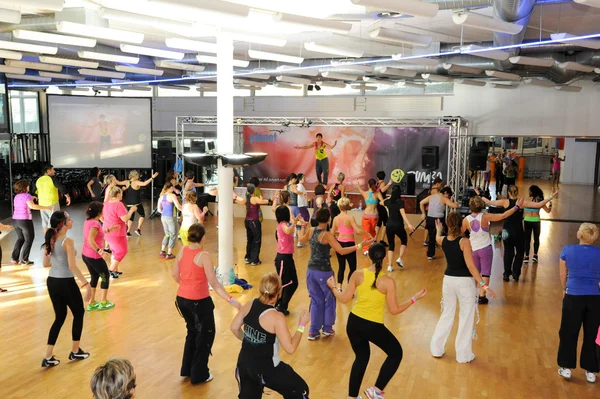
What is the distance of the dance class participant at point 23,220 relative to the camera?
28.1 feet

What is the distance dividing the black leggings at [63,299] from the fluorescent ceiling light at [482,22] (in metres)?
4.61

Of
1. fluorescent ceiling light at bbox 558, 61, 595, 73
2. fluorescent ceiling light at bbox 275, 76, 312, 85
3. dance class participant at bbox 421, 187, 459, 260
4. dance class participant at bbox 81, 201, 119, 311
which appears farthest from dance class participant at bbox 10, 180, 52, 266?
fluorescent ceiling light at bbox 558, 61, 595, 73

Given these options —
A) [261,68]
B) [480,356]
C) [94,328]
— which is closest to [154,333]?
[94,328]

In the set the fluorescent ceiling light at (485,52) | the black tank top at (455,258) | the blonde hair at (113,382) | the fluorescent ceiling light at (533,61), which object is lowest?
the black tank top at (455,258)

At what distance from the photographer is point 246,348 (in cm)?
350

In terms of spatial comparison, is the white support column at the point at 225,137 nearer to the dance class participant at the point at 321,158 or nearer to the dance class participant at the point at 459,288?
the dance class participant at the point at 459,288

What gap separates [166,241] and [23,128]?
34.8ft

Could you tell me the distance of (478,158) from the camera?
14227 millimetres

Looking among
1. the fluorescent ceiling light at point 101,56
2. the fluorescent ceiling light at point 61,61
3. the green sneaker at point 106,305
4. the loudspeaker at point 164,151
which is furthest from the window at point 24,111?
the green sneaker at point 106,305

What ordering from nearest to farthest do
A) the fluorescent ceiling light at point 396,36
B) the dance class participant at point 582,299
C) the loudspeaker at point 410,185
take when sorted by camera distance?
the dance class participant at point 582,299
the fluorescent ceiling light at point 396,36
the loudspeaker at point 410,185

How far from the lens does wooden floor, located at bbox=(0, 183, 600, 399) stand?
15.7 feet

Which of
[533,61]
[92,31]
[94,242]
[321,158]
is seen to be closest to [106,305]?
[94,242]

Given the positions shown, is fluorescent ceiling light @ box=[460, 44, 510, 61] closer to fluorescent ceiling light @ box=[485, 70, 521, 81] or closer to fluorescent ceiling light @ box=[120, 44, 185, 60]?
fluorescent ceiling light @ box=[485, 70, 521, 81]

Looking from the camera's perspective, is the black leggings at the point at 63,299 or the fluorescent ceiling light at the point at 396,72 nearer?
the black leggings at the point at 63,299
